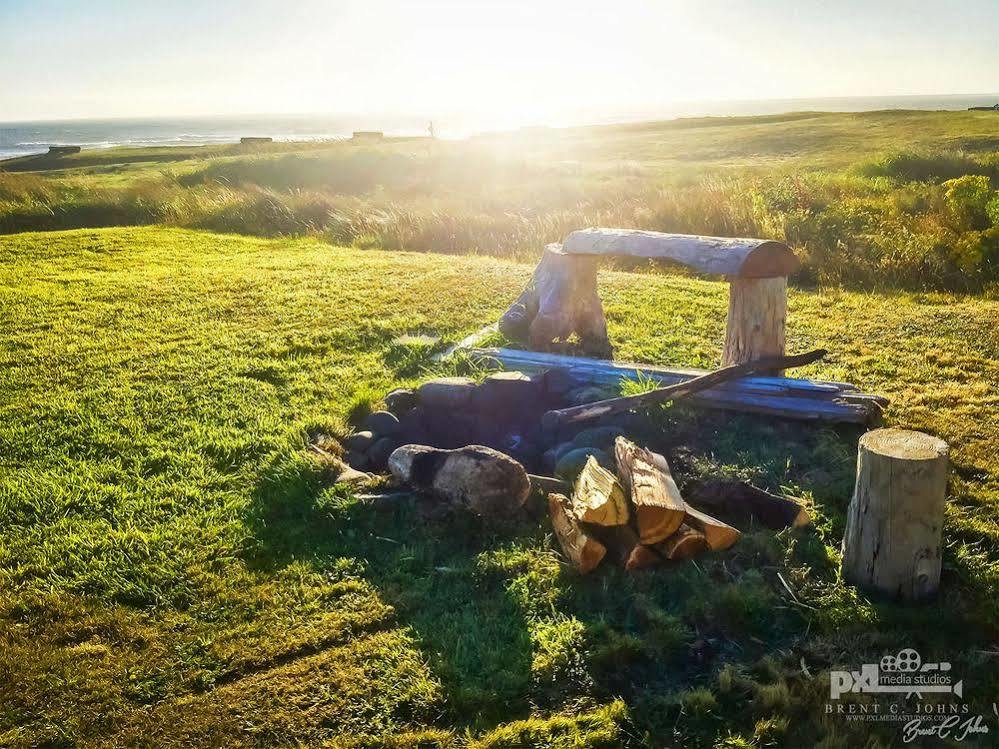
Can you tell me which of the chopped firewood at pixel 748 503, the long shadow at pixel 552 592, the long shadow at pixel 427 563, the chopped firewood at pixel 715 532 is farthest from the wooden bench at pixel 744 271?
the long shadow at pixel 427 563

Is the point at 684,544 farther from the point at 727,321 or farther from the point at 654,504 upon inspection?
the point at 727,321

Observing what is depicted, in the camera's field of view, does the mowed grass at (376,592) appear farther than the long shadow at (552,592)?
No

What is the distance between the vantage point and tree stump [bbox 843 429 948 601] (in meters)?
3.61

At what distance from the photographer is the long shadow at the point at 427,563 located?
3.38 metres

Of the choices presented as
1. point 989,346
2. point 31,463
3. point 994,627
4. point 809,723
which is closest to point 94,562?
point 31,463

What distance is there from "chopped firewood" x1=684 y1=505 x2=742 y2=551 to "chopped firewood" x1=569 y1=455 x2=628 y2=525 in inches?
15.7

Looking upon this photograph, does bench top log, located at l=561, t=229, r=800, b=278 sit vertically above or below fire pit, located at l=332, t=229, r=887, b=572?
above

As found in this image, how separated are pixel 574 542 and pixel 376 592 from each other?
44.6 inches

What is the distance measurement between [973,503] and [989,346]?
12.6ft

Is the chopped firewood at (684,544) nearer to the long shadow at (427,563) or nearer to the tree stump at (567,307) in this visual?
the long shadow at (427,563)

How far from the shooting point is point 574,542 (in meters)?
4.12

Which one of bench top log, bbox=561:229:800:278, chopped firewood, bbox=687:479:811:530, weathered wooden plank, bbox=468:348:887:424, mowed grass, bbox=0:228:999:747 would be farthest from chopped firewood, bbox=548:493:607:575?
bench top log, bbox=561:229:800:278

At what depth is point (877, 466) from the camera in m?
3.68

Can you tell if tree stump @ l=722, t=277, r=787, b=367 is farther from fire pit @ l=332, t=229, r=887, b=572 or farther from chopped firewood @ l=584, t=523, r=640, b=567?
chopped firewood @ l=584, t=523, r=640, b=567
